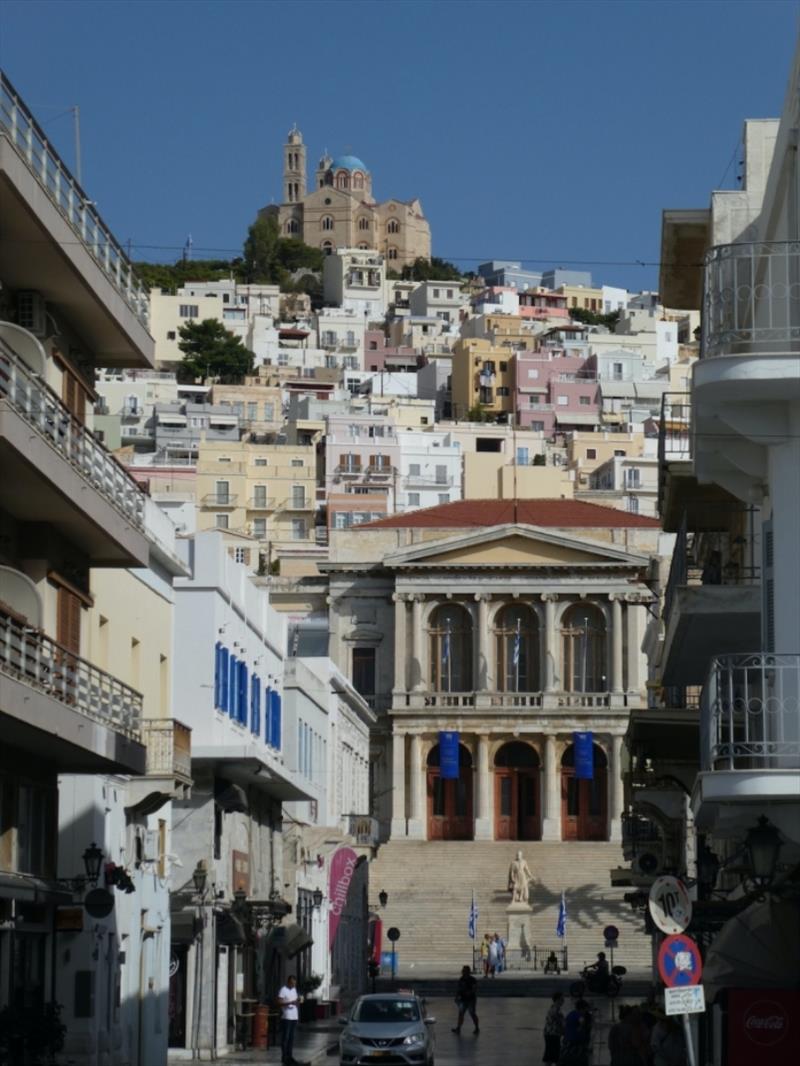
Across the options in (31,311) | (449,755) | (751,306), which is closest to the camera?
(751,306)

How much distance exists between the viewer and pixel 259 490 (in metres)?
150

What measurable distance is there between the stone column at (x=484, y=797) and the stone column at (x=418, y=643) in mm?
3534

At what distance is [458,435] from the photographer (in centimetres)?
17038

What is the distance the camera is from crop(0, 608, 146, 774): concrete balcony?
21.8m

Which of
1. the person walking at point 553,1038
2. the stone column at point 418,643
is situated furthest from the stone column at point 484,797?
the person walking at point 553,1038

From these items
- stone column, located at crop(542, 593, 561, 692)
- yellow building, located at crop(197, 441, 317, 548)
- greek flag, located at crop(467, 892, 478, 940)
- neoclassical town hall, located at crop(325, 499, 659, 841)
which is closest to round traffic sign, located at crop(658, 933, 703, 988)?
greek flag, located at crop(467, 892, 478, 940)

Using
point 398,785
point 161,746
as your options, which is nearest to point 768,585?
point 161,746

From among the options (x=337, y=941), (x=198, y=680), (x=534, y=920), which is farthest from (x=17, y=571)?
(x=534, y=920)

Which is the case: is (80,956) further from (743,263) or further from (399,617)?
(399,617)

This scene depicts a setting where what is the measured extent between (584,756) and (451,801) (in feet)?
22.4

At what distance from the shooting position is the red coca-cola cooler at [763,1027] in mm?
18484

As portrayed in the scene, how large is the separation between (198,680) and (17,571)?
16956 millimetres

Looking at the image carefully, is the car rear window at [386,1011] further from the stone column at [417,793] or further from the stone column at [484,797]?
the stone column at [417,793]

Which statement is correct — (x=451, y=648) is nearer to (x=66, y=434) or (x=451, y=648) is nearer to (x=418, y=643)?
(x=418, y=643)
